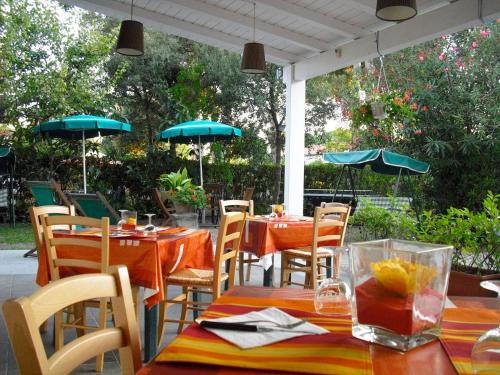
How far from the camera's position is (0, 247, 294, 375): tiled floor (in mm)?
2977

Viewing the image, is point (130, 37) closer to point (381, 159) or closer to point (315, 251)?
point (315, 251)

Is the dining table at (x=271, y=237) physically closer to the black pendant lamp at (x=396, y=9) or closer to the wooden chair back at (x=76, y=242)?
the wooden chair back at (x=76, y=242)

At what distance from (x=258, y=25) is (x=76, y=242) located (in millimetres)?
4516

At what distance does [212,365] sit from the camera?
923mm

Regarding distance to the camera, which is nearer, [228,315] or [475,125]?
[228,315]

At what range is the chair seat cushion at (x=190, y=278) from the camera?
11.1ft

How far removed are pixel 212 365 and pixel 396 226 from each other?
521cm

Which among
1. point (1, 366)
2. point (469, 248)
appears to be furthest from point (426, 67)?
point (1, 366)

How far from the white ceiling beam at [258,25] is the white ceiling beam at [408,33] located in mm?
263

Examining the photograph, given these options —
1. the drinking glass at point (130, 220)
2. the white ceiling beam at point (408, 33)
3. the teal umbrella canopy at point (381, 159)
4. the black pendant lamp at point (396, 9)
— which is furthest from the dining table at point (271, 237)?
the teal umbrella canopy at point (381, 159)

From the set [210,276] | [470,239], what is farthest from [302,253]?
[470,239]

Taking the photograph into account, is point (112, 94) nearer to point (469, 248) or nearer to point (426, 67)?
point (426, 67)

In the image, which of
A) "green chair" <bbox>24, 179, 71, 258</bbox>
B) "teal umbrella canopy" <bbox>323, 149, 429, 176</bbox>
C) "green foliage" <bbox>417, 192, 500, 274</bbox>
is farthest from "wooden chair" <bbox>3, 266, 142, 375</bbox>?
"teal umbrella canopy" <bbox>323, 149, 429, 176</bbox>

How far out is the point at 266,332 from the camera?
1100 mm
